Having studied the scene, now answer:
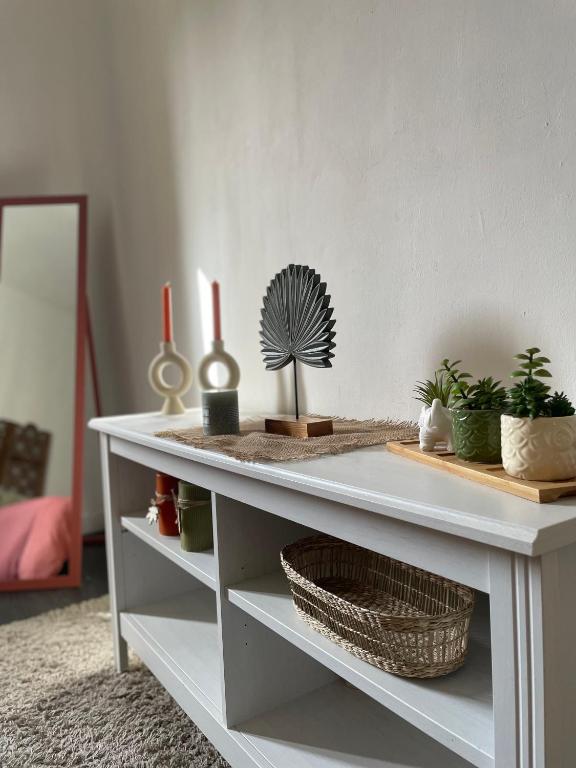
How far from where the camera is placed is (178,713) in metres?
1.54

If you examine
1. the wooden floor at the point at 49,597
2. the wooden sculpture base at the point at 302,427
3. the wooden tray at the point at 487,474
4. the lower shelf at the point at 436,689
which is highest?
the wooden sculpture base at the point at 302,427

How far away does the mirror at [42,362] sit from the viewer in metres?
2.57

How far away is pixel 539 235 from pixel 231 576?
0.82 meters

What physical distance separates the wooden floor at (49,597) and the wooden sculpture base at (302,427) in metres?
1.34

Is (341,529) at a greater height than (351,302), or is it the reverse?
(351,302)

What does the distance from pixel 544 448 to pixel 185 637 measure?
1.14m

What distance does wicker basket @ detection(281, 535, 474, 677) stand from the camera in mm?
925

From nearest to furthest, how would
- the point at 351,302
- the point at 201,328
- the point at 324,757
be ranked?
the point at 324,757 → the point at 351,302 → the point at 201,328

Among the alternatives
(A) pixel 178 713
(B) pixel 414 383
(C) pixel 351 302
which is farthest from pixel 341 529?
(A) pixel 178 713

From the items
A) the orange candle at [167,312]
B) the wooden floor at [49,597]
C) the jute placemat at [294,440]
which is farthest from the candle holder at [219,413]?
the wooden floor at [49,597]

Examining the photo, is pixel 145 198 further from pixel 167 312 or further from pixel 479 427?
pixel 479 427

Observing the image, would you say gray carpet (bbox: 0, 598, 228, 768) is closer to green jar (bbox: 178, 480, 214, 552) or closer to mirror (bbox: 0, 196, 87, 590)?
green jar (bbox: 178, 480, 214, 552)

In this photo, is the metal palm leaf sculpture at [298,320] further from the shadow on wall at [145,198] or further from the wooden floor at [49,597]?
the wooden floor at [49,597]

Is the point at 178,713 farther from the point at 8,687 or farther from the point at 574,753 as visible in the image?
the point at 574,753
